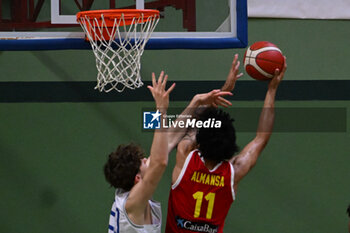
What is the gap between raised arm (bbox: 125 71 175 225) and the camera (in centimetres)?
275

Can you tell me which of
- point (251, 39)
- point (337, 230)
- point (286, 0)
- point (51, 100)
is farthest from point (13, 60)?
point (337, 230)

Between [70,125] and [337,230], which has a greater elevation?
[70,125]

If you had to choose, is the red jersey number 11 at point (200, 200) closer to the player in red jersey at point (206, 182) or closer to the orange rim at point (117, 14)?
the player in red jersey at point (206, 182)

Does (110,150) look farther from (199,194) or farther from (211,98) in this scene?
(199,194)

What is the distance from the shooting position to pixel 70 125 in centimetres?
540

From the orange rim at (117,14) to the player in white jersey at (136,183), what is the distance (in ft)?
4.78

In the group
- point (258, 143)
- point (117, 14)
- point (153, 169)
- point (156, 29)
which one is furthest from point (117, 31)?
point (153, 169)

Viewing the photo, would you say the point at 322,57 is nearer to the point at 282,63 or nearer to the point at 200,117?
the point at 282,63

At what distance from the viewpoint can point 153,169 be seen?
2.85m

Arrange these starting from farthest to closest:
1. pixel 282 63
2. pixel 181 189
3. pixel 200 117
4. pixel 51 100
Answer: pixel 51 100, pixel 282 63, pixel 200 117, pixel 181 189

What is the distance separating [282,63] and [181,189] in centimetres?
119

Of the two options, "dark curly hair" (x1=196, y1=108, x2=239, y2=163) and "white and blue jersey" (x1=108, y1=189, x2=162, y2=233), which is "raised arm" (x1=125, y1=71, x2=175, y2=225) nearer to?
"white and blue jersey" (x1=108, y1=189, x2=162, y2=233)

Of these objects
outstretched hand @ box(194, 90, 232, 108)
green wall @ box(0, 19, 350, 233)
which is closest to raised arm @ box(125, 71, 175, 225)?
outstretched hand @ box(194, 90, 232, 108)

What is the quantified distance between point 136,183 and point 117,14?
169cm
